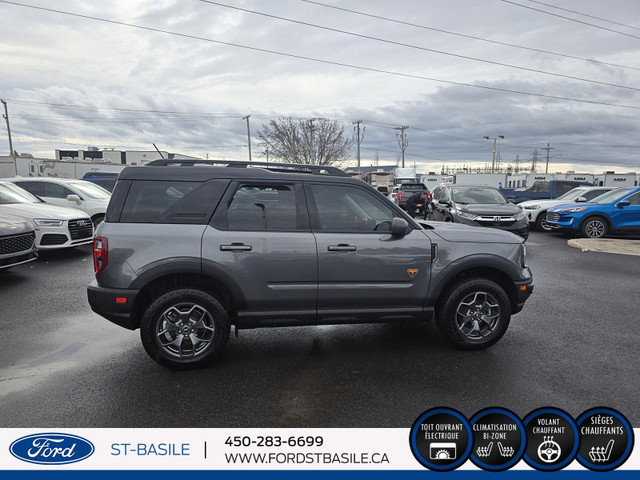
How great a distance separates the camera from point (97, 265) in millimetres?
3557

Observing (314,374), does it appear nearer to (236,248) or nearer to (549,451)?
(236,248)

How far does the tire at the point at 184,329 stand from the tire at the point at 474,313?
2.18 m

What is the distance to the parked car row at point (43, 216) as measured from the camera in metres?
6.64

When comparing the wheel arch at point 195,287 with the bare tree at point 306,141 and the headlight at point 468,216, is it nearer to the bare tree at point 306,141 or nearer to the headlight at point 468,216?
the headlight at point 468,216

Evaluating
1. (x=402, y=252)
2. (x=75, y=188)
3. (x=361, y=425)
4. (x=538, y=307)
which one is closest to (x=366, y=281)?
(x=402, y=252)

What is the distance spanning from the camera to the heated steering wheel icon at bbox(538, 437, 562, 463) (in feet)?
7.95

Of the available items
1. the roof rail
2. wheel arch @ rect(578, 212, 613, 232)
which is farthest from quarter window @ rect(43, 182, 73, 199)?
wheel arch @ rect(578, 212, 613, 232)

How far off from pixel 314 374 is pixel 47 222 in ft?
25.3

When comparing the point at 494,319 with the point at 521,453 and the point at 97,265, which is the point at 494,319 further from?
the point at 97,265

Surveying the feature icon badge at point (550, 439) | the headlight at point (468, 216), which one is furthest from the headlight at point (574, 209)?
the feature icon badge at point (550, 439)

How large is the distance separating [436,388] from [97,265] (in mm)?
3124

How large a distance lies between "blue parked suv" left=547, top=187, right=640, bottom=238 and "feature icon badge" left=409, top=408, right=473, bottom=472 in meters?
11.6

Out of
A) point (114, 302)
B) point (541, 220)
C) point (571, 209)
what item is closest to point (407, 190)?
point (541, 220)

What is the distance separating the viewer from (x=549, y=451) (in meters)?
2.46
